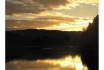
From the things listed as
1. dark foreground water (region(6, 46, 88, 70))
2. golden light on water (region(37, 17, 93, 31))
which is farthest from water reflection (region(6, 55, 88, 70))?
golden light on water (region(37, 17, 93, 31))

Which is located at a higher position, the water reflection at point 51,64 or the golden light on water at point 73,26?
the golden light on water at point 73,26

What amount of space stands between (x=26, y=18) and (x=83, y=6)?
21.1 inches

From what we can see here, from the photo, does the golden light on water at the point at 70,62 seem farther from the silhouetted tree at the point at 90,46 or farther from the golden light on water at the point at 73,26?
the golden light on water at the point at 73,26

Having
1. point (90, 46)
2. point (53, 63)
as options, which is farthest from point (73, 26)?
point (53, 63)

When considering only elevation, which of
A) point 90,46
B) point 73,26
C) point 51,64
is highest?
point 73,26

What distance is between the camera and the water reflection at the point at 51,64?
1765 millimetres

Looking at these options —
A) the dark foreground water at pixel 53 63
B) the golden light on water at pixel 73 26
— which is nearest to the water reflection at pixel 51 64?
the dark foreground water at pixel 53 63

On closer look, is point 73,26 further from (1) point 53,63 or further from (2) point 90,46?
(1) point 53,63

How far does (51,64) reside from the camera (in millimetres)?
1789

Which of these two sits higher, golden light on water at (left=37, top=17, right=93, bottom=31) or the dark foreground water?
golden light on water at (left=37, top=17, right=93, bottom=31)

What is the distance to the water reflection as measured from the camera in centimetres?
176

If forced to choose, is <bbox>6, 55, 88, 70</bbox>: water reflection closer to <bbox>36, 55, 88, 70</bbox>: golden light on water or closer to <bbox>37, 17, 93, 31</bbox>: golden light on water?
<bbox>36, 55, 88, 70</bbox>: golden light on water

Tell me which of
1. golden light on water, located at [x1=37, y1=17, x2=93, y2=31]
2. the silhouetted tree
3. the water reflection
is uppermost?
golden light on water, located at [x1=37, y1=17, x2=93, y2=31]

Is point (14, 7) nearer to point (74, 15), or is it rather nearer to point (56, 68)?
point (74, 15)
